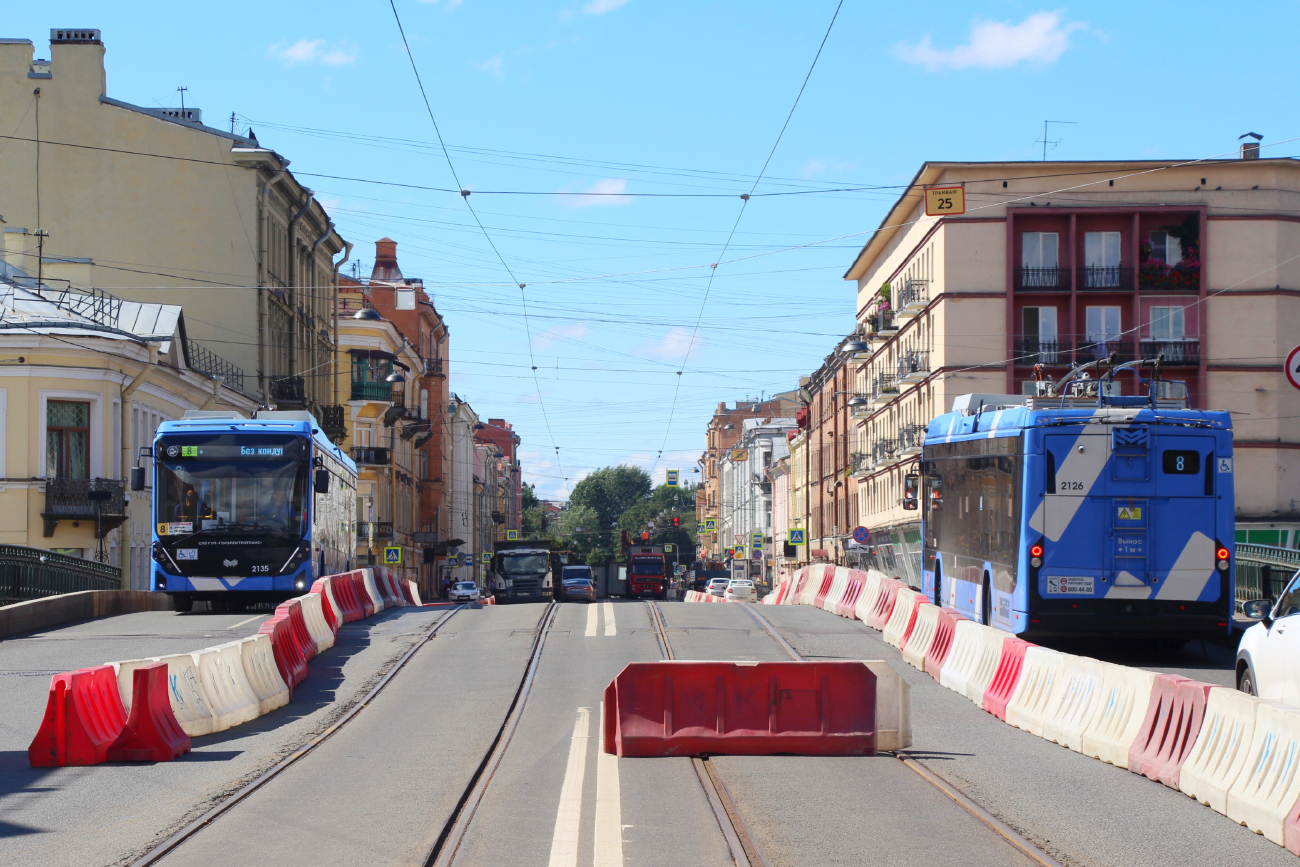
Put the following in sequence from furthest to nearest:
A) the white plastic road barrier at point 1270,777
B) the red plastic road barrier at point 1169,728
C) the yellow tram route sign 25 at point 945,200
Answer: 1. the yellow tram route sign 25 at point 945,200
2. the red plastic road barrier at point 1169,728
3. the white plastic road barrier at point 1270,777

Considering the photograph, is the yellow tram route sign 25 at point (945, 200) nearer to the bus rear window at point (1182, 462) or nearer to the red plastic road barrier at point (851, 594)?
the red plastic road barrier at point (851, 594)

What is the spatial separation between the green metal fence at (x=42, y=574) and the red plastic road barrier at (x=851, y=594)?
15.0 metres

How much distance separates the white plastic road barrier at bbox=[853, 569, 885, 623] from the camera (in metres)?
24.7

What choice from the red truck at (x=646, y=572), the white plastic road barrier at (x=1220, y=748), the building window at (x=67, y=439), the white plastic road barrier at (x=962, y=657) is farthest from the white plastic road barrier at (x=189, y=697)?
the red truck at (x=646, y=572)

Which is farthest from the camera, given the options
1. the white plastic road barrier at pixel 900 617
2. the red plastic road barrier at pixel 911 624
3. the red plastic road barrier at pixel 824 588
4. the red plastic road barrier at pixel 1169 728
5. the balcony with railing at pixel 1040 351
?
the balcony with railing at pixel 1040 351

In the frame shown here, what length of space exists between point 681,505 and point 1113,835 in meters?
A: 186

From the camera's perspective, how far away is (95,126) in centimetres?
4662

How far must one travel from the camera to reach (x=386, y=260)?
8300 centimetres

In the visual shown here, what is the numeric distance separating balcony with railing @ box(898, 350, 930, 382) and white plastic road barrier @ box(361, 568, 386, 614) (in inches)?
1242

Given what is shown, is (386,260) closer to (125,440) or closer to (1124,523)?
(125,440)

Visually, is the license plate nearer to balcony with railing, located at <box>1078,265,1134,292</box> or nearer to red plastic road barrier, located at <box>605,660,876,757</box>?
red plastic road barrier, located at <box>605,660,876,757</box>

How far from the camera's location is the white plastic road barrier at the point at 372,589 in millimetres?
29016

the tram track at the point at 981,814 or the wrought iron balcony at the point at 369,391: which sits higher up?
the wrought iron balcony at the point at 369,391

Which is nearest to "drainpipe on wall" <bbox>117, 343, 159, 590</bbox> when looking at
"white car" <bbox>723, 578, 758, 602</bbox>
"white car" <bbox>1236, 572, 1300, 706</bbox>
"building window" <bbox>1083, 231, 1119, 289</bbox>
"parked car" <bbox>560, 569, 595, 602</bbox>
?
"parked car" <bbox>560, 569, 595, 602</bbox>
